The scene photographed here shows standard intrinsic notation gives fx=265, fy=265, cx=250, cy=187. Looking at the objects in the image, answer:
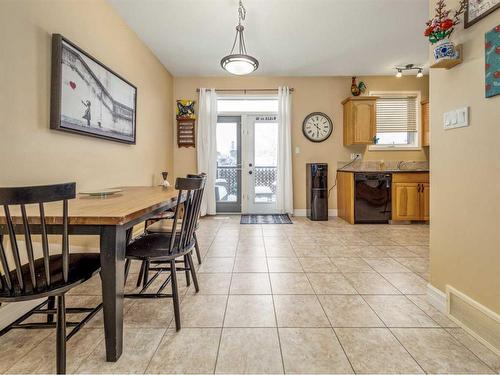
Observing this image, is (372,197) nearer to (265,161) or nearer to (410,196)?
(410,196)

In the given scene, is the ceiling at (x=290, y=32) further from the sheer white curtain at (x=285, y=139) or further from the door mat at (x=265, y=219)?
the door mat at (x=265, y=219)

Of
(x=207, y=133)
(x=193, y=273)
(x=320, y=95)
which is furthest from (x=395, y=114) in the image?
(x=193, y=273)

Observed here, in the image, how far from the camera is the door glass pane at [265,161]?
5.32 m

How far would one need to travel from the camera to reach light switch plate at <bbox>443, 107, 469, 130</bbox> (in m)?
1.49

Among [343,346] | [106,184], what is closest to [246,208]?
[106,184]

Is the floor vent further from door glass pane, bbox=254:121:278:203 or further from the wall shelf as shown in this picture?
door glass pane, bbox=254:121:278:203

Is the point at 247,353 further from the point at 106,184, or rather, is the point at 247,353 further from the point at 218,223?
the point at 218,223

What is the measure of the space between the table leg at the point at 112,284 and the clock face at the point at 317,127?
4.52m

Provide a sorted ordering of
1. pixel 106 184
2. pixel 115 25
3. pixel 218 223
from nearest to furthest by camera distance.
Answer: pixel 106 184 → pixel 115 25 → pixel 218 223

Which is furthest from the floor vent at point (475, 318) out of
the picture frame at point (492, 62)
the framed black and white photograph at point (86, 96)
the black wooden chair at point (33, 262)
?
the framed black and white photograph at point (86, 96)

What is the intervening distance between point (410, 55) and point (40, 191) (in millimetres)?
5179

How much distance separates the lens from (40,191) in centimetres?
99

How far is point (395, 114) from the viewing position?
17.1 feet

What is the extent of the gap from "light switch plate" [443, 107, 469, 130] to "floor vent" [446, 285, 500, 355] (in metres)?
0.98
